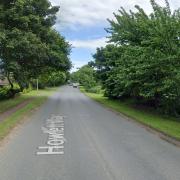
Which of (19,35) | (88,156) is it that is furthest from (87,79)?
(88,156)

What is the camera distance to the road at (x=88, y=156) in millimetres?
9242

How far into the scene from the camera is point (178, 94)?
25000mm

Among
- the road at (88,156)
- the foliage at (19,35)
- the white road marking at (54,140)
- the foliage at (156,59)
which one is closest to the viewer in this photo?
the road at (88,156)

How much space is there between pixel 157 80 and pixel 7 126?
38.4 ft

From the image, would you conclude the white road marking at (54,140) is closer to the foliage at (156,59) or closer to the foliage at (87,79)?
the foliage at (156,59)

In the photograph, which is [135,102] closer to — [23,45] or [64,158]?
[23,45]

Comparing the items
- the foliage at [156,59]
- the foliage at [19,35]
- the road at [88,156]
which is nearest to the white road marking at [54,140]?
the road at [88,156]

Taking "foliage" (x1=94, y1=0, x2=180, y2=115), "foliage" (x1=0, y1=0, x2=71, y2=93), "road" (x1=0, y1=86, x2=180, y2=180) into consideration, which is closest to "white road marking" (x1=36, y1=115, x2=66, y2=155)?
"road" (x1=0, y1=86, x2=180, y2=180)

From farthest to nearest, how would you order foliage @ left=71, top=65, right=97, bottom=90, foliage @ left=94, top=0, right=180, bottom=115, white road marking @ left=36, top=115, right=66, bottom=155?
foliage @ left=71, top=65, right=97, bottom=90, foliage @ left=94, top=0, right=180, bottom=115, white road marking @ left=36, top=115, right=66, bottom=155

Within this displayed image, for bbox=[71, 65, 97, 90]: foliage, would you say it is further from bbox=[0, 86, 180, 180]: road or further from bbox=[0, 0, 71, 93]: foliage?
bbox=[0, 86, 180, 180]: road

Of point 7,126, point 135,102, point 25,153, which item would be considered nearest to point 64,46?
point 135,102

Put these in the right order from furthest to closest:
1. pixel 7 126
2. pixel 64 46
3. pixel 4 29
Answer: pixel 64 46, pixel 4 29, pixel 7 126

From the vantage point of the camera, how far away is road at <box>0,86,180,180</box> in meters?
9.24

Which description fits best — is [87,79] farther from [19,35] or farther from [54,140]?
[54,140]
